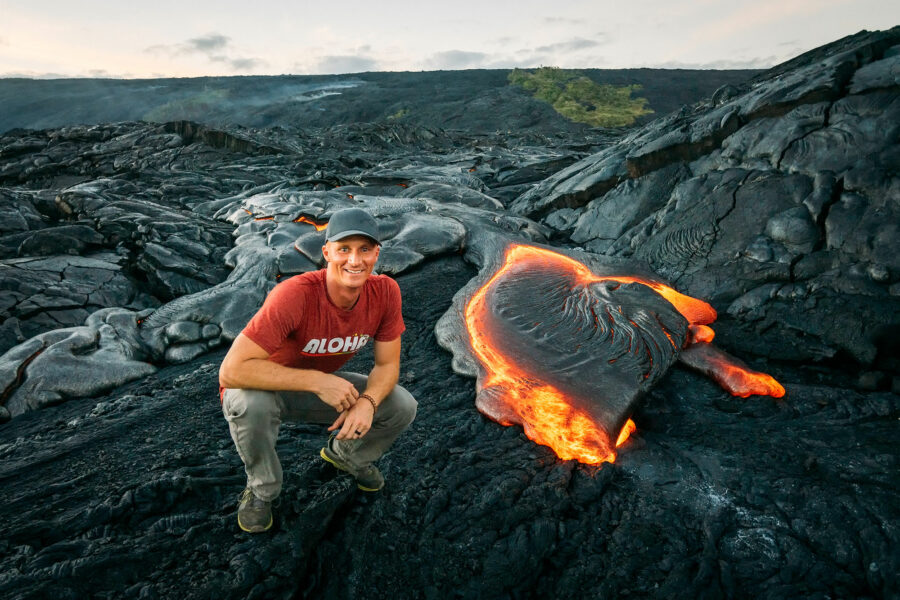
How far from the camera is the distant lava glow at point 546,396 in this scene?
10.7 feet

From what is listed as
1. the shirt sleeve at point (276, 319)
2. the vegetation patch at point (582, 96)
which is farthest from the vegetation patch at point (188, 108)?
the shirt sleeve at point (276, 319)

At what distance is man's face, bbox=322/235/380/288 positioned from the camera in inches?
86.2

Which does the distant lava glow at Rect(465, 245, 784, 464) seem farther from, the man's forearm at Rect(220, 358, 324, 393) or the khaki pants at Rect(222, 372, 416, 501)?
the man's forearm at Rect(220, 358, 324, 393)

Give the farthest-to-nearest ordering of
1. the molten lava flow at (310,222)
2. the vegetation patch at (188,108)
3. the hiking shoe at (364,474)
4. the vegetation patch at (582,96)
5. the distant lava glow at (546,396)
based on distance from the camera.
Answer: the vegetation patch at (188,108) < the vegetation patch at (582,96) < the molten lava flow at (310,222) < the distant lava glow at (546,396) < the hiking shoe at (364,474)

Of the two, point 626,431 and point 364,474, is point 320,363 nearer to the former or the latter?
point 364,474

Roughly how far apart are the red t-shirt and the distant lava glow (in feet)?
4.96

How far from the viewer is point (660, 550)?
254 cm

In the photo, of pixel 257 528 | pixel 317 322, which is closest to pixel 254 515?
pixel 257 528

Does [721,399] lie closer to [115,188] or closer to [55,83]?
[115,188]

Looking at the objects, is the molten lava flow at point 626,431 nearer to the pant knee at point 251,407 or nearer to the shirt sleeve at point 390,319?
the shirt sleeve at point 390,319

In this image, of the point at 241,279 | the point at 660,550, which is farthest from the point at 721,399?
the point at 241,279

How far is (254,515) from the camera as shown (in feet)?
7.99

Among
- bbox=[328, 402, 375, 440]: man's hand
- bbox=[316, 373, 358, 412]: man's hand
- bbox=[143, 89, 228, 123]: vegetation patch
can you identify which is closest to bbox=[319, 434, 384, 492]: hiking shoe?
bbox=[328, 402, 375, 440]: man's hand

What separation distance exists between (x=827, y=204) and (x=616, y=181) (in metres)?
2.92
